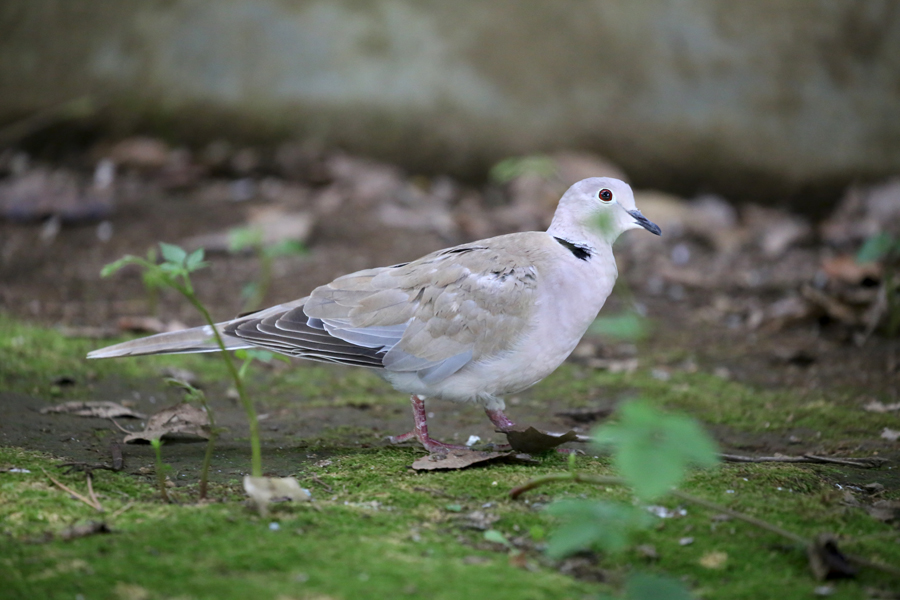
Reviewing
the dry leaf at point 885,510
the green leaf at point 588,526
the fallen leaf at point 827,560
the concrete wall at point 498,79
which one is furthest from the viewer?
the concrete wall at point 498,79

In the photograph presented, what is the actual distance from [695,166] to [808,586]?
236 inches

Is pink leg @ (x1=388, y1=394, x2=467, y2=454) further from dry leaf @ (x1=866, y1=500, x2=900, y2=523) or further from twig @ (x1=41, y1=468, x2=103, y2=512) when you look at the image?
dry leaf @ (x1=866, y1=500, x2=900, y2=523)

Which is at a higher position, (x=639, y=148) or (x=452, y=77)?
(x=452, y=77)

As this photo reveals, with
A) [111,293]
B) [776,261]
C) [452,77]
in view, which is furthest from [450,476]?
[452,77]

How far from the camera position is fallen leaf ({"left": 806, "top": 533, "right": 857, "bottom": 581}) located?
82.0 inches

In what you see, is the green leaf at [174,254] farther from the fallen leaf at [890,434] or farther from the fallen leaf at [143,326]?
the fallen leaf at [890,434]

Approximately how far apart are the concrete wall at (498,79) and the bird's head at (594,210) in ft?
14.0

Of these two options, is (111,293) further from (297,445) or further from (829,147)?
(829,147)

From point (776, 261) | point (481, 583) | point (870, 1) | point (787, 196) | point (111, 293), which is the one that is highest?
point (870, 1)

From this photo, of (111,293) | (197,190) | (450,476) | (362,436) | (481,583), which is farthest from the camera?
(197,190)

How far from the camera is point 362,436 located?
11.3 ft

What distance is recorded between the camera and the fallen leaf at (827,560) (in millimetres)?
2082

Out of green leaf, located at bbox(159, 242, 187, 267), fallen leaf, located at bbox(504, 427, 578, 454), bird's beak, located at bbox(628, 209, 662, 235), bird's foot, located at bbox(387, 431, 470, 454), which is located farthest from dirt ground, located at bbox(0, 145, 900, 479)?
bird's beak, located at bbox(628, 209, 662, 235)

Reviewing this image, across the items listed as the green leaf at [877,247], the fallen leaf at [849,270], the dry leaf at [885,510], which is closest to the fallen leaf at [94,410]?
the dry leaf at [885,510]
